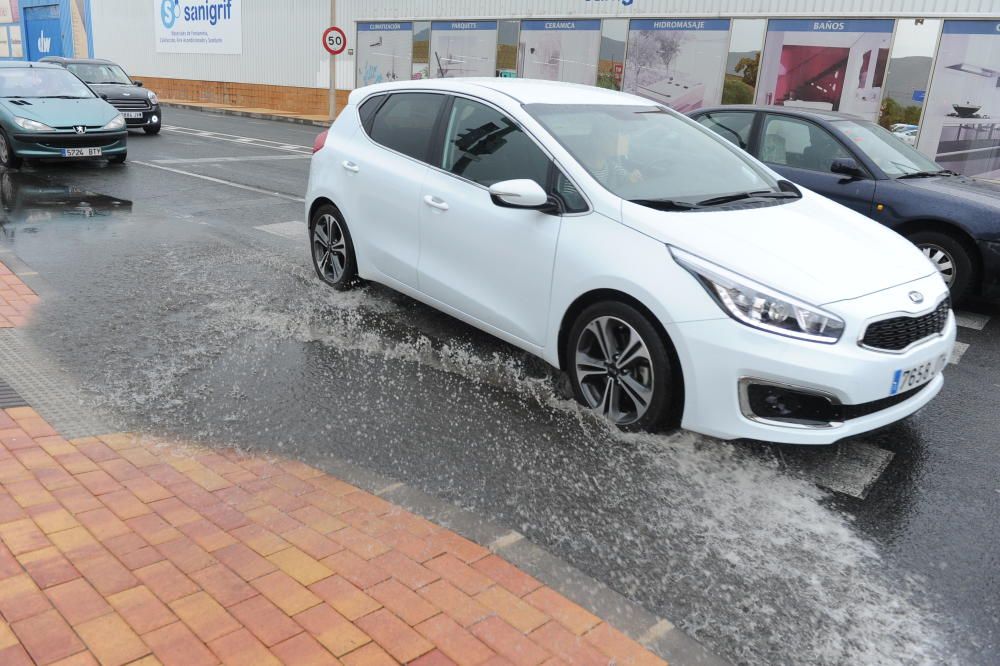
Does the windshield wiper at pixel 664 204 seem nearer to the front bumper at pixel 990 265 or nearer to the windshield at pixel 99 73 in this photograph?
the front bumper at pixel 990 265

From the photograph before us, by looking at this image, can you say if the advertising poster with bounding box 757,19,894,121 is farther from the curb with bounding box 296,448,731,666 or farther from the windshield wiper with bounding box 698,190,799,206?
the curb with bounding box 296,448,731,666

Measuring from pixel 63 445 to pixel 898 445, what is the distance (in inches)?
161

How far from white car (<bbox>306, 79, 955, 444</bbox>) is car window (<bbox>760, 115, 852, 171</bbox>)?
2.67m

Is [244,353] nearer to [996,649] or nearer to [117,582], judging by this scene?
[117,582]

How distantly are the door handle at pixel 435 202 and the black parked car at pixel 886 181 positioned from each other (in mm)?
3990

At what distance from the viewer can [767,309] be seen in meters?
3.66

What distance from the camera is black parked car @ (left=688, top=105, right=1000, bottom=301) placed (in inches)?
266

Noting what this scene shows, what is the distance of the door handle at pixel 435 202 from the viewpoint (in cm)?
505

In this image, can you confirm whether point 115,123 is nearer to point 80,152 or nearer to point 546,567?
point 80,152

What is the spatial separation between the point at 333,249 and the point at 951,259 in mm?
5046

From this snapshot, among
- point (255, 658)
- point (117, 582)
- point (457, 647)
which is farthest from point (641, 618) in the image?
point (117, 582)

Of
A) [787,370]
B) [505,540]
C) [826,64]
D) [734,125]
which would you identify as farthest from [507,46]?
[505,540]

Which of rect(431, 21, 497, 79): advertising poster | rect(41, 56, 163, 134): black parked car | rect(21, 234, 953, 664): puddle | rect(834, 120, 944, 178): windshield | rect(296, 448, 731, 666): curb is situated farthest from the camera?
rect(431, 21, 497, 79): advertising poster

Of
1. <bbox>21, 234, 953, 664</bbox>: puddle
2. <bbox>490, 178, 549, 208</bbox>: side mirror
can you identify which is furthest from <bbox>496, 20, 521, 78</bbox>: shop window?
<bbox>490, 178, 549, 208</bbox>: side mirror
